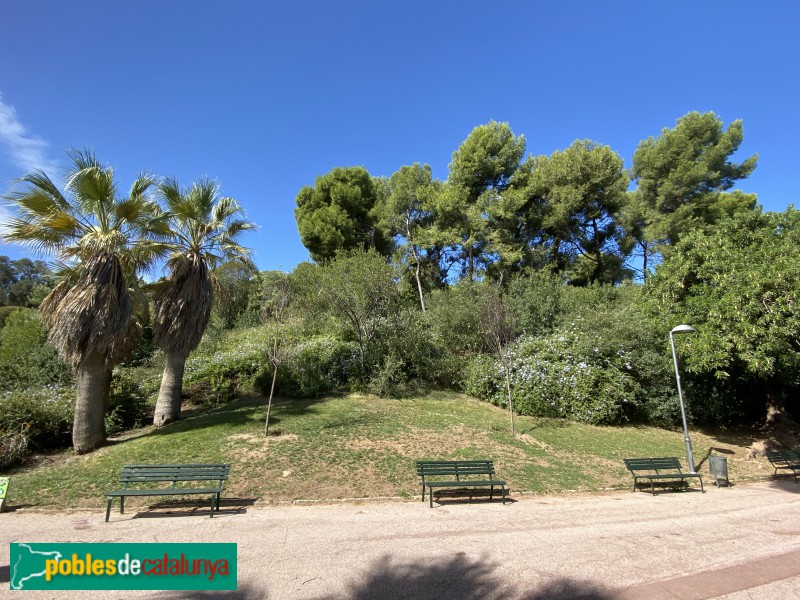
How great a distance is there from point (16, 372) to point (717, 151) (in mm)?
37923

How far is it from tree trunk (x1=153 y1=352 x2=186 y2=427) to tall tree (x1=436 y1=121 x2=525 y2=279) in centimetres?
1782

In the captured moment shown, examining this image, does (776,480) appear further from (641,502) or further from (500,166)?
(500,166)

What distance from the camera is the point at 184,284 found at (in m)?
11.9

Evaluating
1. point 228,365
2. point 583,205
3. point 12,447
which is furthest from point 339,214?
point 12,447

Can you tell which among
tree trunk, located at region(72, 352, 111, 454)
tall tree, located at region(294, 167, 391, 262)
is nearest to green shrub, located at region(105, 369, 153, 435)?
tree trunk, located at region(72, 352, 111, 454)

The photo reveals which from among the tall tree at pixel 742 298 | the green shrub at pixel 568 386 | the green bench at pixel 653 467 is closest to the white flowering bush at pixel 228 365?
the green shrub at pixel 568 386

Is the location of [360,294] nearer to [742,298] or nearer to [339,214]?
[339,214]

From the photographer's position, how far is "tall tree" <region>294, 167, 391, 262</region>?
26773mm

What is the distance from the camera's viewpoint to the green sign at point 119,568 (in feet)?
13.9

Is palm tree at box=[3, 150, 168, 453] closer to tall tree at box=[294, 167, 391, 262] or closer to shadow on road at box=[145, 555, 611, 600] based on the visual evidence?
shadow on road at box=[145, 555, 611, 600]

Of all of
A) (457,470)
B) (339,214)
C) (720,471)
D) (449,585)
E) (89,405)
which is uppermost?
(339,214)

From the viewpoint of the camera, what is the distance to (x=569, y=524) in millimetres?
6520

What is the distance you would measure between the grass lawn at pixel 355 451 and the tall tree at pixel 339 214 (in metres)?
14.1

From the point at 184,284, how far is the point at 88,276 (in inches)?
96.6
